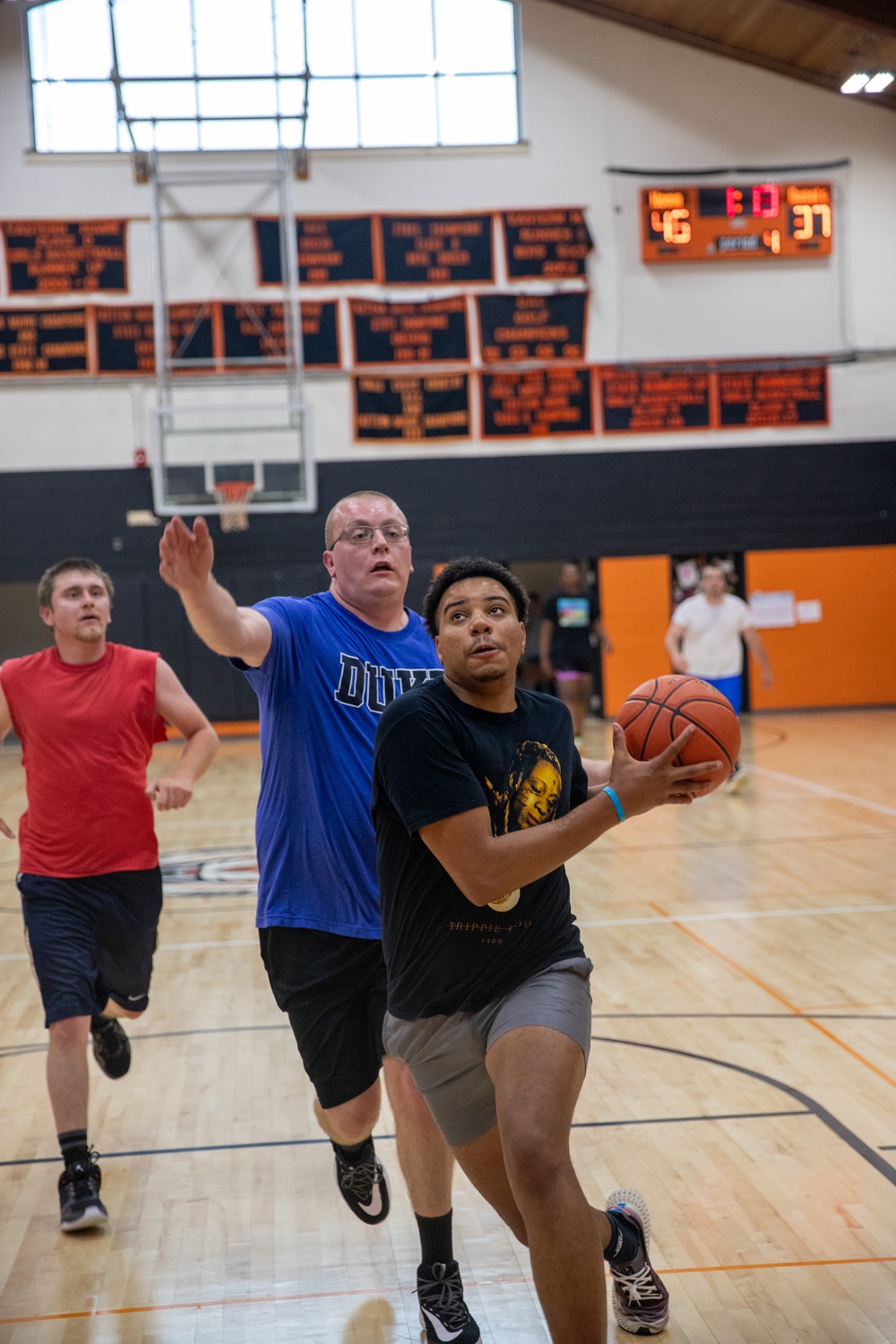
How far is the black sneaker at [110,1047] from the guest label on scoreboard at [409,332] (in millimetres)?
13590

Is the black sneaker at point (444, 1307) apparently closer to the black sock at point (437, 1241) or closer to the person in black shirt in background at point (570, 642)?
the black sock at point (437, 1241)

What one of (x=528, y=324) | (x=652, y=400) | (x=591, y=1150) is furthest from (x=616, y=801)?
(x=652, y=400)

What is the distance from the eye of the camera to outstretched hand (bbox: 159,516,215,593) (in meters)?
2.66

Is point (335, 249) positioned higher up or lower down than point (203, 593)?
higher up

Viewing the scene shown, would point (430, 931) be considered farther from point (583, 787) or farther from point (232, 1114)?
point (232, 1114)

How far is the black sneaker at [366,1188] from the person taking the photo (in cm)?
320

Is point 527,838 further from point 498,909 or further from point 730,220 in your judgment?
point 730,220

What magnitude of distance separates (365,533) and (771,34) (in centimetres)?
1595

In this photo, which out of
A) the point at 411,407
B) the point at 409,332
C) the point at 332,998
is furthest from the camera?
the point at 411,407

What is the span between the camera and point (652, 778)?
225 cm

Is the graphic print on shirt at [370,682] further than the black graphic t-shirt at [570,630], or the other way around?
the black graphic t-shirt at [570,630]

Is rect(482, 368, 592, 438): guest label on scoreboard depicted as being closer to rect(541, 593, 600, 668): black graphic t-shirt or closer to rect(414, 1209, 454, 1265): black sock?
rect(541, 593, 600, 668): black graphic t-shirt

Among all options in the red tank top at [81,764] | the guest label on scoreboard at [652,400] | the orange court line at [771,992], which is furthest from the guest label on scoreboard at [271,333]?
the red tank top at [81,764]

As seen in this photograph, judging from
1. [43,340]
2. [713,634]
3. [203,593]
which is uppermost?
[43,340]
